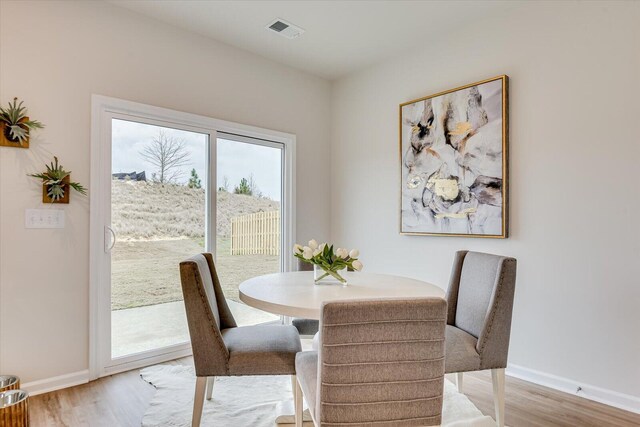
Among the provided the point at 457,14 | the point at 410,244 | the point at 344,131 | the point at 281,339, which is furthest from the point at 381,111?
the point at 281,339

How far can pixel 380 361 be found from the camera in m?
1.18

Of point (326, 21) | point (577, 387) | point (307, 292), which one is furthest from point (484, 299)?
point (326, 21)

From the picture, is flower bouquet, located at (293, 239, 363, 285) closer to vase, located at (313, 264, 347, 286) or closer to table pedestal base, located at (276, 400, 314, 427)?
vase, located at (313, 264, 347, 286)

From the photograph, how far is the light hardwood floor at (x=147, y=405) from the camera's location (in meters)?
1.96

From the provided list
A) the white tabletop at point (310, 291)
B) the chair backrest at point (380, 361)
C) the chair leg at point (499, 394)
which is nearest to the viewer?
the chair backrest at point (380, 361)

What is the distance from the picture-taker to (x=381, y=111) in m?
3.55

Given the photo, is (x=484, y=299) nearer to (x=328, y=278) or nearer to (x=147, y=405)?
(x=328, y=278)

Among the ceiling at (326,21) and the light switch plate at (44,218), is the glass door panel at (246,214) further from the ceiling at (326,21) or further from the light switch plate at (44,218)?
the light switch plate at (44,218)

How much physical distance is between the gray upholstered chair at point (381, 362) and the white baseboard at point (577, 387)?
1.63 meters

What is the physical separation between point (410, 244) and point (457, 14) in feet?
6.22

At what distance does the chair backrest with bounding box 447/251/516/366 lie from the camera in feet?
5.76

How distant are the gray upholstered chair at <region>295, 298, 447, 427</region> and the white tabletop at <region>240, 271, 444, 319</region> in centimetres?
32

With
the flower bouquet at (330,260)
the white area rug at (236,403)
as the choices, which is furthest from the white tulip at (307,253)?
the white area rug at (236,403)

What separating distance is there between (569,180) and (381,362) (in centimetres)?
199
